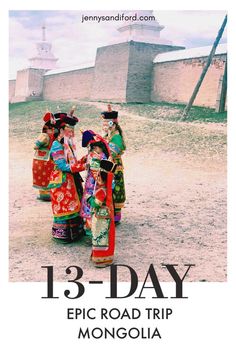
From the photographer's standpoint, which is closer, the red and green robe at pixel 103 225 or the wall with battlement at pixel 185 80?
the red and green robe at pixel 103 225

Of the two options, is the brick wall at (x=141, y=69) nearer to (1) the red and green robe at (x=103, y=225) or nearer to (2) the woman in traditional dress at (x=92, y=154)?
(2) the woman in traditional dress at (x=92, y=154)

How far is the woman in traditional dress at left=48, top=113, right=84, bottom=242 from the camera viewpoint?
5410 millimetres

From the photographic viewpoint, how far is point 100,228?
497 cm

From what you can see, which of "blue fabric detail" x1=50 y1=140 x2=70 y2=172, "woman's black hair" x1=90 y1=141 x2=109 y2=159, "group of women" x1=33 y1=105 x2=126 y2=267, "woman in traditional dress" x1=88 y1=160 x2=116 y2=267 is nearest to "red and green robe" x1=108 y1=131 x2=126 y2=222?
"group of women" x1=33 y1=105 x2=126 y2=267

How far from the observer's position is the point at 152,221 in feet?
21.8

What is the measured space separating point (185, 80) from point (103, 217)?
14.7 m

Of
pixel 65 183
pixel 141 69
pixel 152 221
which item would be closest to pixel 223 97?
pixel 141 69

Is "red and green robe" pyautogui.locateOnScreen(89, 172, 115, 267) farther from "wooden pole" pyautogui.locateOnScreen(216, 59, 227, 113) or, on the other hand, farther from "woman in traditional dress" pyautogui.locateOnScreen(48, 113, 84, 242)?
"wooden pole" pyautogui.locateOnScreen(216, 59, 227, 113)

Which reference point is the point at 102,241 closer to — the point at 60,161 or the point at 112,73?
the point at 60,161

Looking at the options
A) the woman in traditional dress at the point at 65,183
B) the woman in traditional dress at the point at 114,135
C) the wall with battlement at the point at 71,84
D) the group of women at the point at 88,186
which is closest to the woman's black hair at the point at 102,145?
the group of women at the point at 88,186

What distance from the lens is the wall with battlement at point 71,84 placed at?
21.5 meters

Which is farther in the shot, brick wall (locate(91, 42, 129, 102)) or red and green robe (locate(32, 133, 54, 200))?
brick wall (locate(91, 42, 129, 102))

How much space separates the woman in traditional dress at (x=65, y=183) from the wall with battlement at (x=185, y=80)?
11.9 meters

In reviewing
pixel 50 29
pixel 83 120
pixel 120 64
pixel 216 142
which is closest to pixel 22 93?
pixel 120 64
